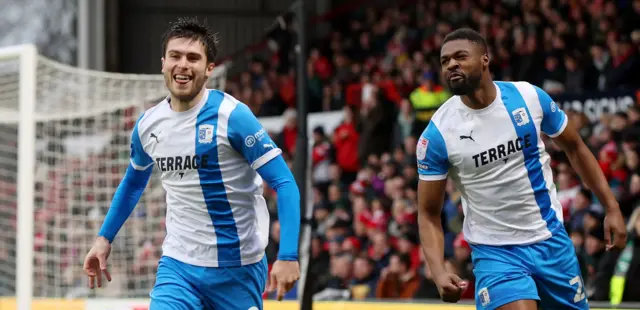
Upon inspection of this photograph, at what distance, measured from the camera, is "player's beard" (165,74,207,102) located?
5051mm

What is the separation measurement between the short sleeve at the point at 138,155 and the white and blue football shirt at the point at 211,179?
12 cm

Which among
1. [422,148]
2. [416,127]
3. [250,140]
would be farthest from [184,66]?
[416,127]

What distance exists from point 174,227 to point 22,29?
16.3 m

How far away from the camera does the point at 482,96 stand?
208 inches

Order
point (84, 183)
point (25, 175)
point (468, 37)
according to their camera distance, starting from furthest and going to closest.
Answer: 1. point (84, 183)
2. point (25, 175)
3. point (468, 37)

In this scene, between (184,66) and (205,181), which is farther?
(205,181)

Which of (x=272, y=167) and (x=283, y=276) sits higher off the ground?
(x=272, y=167)

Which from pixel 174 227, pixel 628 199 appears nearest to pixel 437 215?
pixel 174 227

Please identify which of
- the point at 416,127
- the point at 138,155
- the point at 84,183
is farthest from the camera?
the point at 416,127

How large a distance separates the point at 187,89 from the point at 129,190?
0.76 meters

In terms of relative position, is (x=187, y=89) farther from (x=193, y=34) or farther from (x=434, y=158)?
(x=434, y=158)

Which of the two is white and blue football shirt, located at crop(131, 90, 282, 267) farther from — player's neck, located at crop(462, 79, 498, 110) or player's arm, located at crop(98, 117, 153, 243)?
player's neck, located at crop(462, 79, 498, 110)

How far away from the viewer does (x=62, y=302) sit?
31.5ft

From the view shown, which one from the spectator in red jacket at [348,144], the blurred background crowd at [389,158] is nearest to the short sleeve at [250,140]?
the blurred background crowd at [389,158]
